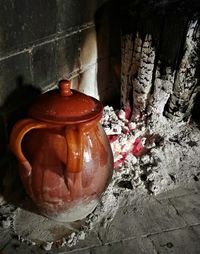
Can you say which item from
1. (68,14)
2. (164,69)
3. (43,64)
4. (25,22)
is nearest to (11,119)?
(43,64)

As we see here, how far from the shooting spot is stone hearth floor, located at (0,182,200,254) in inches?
58.7

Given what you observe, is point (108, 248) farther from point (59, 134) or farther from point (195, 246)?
point (59, 134)

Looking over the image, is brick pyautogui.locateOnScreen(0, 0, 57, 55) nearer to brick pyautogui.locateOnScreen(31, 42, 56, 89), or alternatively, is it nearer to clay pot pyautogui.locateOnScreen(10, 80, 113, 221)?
brick pyautogui.locateOnScreen(31, 42, 56, 89)

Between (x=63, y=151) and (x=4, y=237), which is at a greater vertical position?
(x=63, y=151)

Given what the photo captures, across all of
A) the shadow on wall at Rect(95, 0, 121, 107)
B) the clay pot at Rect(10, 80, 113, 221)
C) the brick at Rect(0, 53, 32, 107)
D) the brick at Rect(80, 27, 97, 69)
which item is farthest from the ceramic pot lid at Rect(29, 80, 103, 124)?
the shadow on wall at Rect(95, 0, 121, 107)

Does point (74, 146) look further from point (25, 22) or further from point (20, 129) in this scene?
point (25, 22)

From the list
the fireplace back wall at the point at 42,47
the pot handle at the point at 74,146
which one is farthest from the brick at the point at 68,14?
the pot handle at the point at 74,146

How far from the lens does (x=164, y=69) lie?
80.9 inches

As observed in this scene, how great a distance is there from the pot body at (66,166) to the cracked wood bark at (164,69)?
762 mm

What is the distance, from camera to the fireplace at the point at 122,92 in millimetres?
1556

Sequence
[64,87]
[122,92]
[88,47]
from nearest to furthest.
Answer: [64,87], [88,47], [122,92]

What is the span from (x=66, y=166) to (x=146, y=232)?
0.61m

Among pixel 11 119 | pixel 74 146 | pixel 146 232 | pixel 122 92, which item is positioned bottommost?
pixel 146 232

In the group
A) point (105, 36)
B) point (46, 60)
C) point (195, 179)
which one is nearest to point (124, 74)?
point (105, 36)
